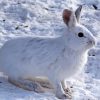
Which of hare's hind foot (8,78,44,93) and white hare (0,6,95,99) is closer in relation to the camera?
white hare (0,6,95,99)

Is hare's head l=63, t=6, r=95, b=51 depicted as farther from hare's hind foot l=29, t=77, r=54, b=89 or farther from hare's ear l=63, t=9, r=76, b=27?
hare's hind foot l=29, t=77, r=54, b=89

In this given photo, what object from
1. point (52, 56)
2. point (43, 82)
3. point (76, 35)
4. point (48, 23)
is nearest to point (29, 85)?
point (43, 82)

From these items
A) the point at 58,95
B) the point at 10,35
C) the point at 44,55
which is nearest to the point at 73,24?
the point at 44,55

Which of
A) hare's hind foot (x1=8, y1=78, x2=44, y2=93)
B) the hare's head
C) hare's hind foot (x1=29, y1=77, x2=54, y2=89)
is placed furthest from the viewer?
hare's hind foot (x1=29, y1=77, x2=54, y2=89)

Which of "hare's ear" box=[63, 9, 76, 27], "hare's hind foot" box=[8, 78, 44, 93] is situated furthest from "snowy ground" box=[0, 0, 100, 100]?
"hare's ear" box=[63, 9, 76, 27]

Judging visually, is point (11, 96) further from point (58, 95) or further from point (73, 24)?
point (73, 24)

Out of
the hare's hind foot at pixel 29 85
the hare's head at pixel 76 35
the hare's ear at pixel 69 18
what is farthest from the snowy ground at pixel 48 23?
the hare's ear at pixel 69 18

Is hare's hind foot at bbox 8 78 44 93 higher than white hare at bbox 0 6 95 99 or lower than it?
lower
